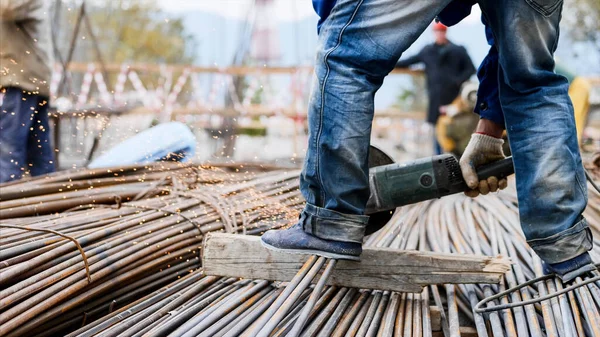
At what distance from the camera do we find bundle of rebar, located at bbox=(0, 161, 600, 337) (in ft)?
4.99

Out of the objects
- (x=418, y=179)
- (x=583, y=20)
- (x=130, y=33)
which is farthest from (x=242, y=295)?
(x=130, y=33)

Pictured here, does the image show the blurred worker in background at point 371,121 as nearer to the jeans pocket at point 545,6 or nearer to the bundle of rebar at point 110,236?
the jeans pocket at point 545,6

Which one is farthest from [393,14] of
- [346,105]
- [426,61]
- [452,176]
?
[426,61]

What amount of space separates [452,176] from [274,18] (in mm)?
13923

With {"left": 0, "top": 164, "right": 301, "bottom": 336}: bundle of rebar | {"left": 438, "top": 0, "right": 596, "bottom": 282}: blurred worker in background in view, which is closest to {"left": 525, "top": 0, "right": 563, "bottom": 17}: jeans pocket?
{"left": 438, "top": 0, "right": 596, "bottom": 282}: blurred worker in background

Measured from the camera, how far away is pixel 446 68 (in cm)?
738

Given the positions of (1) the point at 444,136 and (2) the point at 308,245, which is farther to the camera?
(1) the point at 444,136

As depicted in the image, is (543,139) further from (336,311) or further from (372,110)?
(336,311)

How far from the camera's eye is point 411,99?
67.5 ft

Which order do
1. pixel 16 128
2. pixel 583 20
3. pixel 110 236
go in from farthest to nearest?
pixel 583 20
pixel 16 128
pixel 110 236

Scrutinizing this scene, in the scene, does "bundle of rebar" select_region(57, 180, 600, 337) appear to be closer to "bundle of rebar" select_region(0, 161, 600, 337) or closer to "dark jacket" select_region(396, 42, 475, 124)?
"bundle of rebar" select_region(0, 161, 600, 337)

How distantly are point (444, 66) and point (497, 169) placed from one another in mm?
5575

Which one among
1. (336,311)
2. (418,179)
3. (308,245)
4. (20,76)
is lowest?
(336,311)

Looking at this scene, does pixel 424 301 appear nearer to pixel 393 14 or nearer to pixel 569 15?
pixel 393 14
